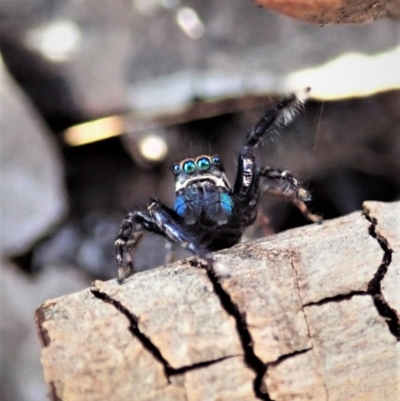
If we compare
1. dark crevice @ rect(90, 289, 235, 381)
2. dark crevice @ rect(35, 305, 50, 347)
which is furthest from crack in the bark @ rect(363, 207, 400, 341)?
dark crevice @ rect(35, 305, 50, 347)

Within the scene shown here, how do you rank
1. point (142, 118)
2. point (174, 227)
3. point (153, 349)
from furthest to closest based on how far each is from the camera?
point (142, 118) < point (174, 227) < point (153, 349)

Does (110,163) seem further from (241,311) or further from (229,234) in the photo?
(241,311)

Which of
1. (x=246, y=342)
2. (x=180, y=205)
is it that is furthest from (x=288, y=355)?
(x=180, y=205)

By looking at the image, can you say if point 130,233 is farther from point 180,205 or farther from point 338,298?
point 338,298

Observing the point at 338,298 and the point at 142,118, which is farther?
the point at 142,118

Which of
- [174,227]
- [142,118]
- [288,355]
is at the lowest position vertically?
[288,355]

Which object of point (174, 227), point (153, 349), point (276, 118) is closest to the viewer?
point (153, 349)

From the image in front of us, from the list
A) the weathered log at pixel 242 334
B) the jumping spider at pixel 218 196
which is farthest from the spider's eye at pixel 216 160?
the weathered log at pixel 242 334

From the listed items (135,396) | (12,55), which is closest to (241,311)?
(135,396)

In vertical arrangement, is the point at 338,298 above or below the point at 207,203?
below
